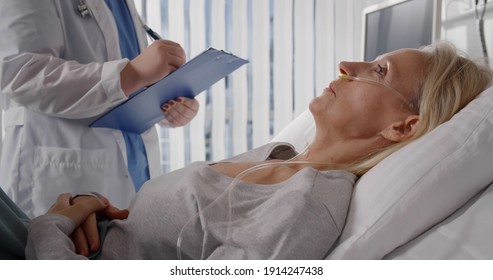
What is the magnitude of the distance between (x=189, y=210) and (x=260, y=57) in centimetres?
269

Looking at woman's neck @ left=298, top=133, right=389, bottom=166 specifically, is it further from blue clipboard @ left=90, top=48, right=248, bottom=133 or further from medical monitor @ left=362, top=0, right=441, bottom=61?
medical monitor @ left=362, top=0, right=441, bottom=61

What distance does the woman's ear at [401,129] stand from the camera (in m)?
1.25

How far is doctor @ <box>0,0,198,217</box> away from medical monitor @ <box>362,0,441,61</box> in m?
0.95

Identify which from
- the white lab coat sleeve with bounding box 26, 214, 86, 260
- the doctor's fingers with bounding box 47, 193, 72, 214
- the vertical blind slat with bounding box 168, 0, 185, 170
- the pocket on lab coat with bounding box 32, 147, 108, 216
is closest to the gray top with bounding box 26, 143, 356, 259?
the white lab coat sleeve with bounding box 26, 214, 86, 260

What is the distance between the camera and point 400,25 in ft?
7.41

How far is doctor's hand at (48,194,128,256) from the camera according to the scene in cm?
112

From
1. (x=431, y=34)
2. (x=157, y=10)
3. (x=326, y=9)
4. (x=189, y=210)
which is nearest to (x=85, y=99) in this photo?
(x=189, y=210)

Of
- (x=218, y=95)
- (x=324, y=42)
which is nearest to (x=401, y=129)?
(x=218, y=95)

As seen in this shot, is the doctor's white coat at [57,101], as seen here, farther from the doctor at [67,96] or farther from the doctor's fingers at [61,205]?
the doctor's fingers at [61,205]

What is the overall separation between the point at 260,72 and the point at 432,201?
2.78 metres

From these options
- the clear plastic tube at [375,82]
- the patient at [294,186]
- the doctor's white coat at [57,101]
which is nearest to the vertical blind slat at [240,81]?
the doctor's white coat at [57,101]

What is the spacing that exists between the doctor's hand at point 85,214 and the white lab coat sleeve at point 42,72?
1.26ft

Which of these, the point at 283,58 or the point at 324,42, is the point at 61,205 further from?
the point at 324,42

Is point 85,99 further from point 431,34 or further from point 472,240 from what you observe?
point 431,34
